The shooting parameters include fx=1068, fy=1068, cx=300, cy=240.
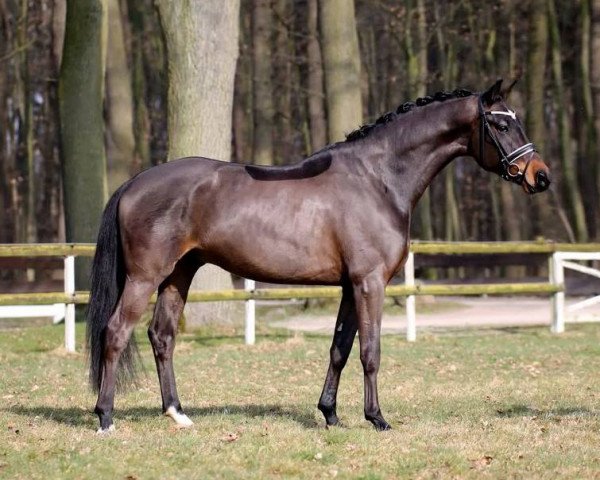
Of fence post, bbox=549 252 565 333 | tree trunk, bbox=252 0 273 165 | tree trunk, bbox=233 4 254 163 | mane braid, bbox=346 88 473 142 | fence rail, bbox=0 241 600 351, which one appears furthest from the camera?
tree trunk, bbox=233 4 254 163

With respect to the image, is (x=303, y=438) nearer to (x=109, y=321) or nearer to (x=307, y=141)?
(x=109, y=321)

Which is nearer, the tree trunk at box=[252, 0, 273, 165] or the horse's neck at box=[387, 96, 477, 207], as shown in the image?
the horse's neck at box=[387, 96, 477, 207]

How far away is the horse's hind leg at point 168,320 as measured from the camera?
323 inches

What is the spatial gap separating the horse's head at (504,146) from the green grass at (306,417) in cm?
182

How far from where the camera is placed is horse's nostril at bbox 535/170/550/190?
7.80 m

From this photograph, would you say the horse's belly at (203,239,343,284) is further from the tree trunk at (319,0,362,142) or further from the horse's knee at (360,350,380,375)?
the tree trunk at (319,0,362,142)

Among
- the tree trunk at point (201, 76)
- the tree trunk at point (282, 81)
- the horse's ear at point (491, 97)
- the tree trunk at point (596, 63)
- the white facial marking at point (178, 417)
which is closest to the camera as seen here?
the white facial marking at point (178, 417)

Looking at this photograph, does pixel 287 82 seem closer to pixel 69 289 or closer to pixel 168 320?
pixel 69 289

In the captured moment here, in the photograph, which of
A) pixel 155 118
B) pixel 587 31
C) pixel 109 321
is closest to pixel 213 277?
pixel 109 321

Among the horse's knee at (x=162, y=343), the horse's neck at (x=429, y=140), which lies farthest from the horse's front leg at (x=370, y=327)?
the horse's knee at (x=162, y=343)

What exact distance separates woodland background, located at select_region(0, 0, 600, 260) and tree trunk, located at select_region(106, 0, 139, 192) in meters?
0.03

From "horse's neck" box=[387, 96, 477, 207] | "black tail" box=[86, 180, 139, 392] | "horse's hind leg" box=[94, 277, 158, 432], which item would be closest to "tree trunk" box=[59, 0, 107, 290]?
"black tail" box=[86, 180, 139, 392]

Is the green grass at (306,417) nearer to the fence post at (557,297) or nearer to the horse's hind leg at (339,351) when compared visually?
the horse's hind leg at (339,351)

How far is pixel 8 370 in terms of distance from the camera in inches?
471
